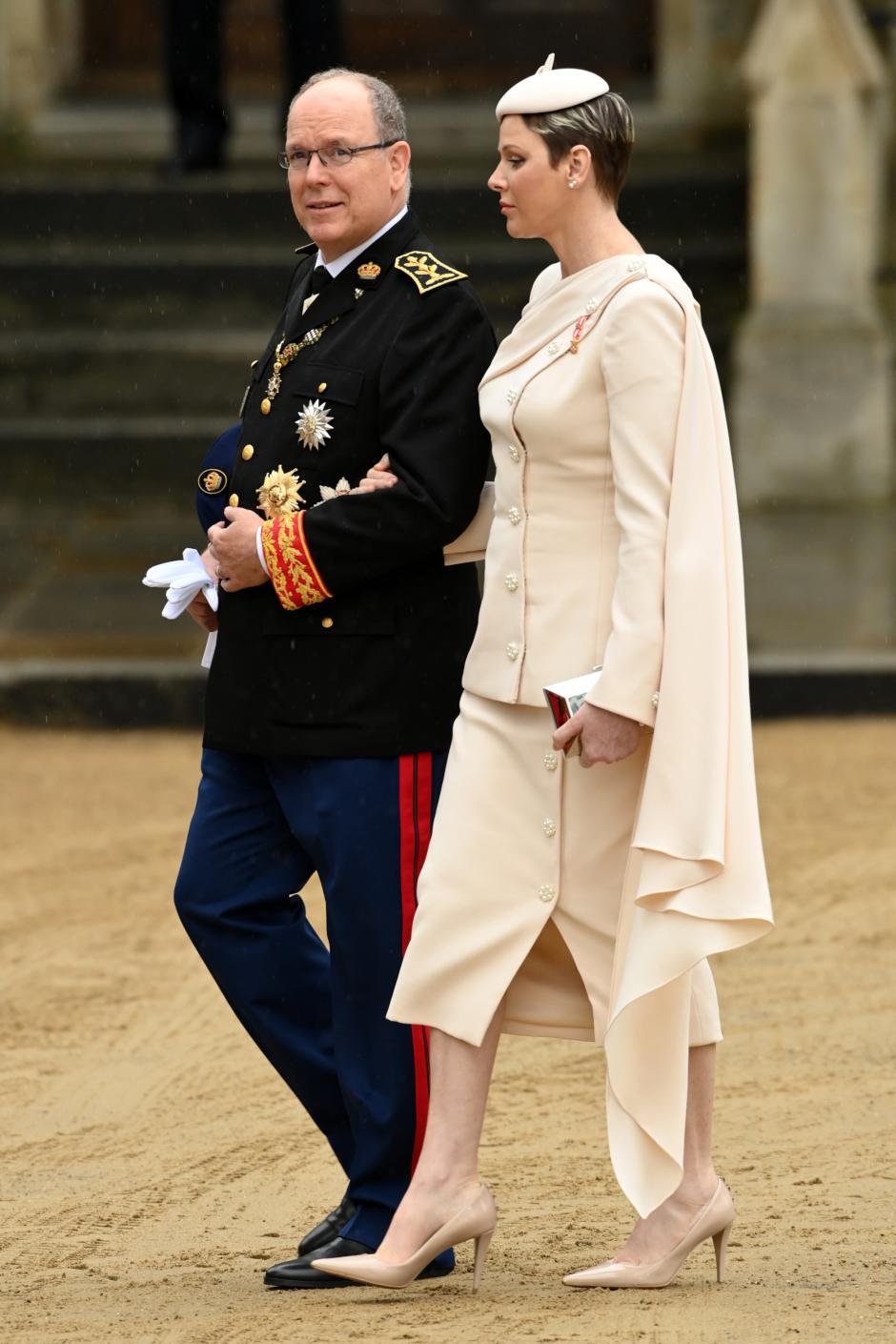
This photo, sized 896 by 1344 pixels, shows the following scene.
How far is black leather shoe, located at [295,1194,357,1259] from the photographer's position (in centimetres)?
402

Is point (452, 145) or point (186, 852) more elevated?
point (452, 145)

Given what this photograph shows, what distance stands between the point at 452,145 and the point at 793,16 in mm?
3150

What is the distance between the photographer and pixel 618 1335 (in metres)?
3.56

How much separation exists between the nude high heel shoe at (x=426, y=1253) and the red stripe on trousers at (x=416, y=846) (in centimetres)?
24

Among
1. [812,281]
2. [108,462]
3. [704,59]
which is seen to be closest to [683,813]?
[108,462]

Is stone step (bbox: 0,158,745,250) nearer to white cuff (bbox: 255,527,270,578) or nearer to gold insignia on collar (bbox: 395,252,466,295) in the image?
gold insignia on collar (bbox: 395,252,466,295)

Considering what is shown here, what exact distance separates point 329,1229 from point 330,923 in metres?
0.49

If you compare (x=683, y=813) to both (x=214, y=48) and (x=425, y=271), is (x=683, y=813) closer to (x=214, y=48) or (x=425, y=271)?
(x=425, y=271)

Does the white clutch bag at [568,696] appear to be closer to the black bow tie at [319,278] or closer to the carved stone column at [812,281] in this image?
the black bow tie at [319,278]

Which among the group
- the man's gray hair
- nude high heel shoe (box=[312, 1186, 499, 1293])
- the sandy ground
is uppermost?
the man's gray hair

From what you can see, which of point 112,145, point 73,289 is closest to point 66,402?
point 73,289

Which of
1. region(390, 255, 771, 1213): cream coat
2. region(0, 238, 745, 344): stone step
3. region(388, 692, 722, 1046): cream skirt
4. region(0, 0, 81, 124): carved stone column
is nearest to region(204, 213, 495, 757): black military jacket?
region(390, 255, 771, 1213): cream coat

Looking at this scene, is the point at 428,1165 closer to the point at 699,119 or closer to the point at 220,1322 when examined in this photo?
the point at 220,1322

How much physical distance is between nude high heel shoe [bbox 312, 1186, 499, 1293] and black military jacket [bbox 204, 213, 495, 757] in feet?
2.29
